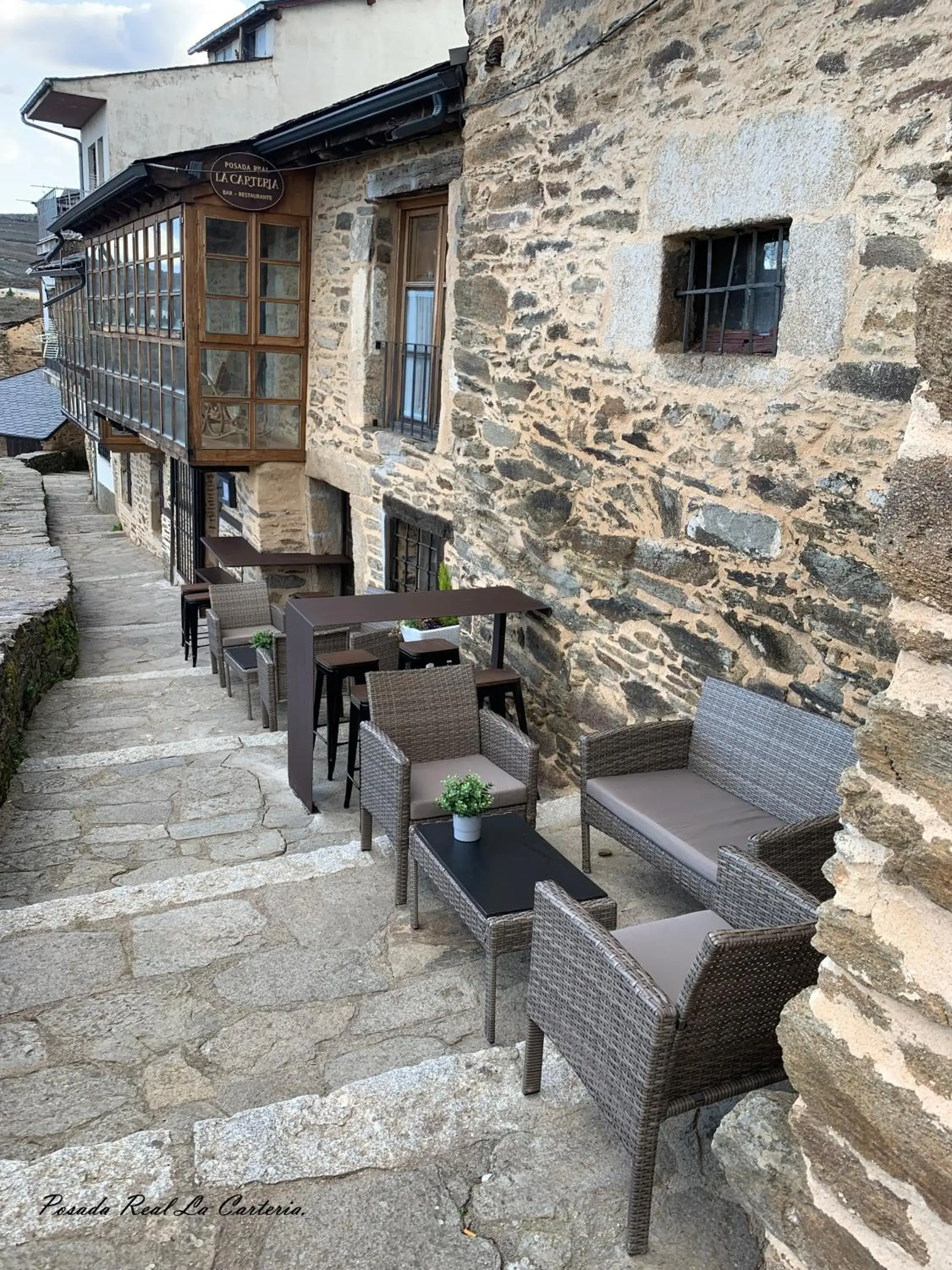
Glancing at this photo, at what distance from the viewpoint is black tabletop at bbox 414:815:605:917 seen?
10.8ft

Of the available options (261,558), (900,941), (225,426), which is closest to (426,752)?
(900,941)

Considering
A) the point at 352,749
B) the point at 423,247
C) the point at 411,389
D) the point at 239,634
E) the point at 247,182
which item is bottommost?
the point at 239,634

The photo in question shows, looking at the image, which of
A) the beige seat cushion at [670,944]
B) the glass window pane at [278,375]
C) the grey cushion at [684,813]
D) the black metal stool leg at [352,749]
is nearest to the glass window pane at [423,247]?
the glass window pane at [278,375]

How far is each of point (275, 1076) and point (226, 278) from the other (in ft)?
25.1

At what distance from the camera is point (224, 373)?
29.8 ft

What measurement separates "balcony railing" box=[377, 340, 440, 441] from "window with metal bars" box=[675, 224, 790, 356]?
3325 millimetres

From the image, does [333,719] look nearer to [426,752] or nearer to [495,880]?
[426,752]

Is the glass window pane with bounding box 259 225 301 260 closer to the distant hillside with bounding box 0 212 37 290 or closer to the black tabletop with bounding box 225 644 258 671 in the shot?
the black tabletop with bounding box 225 644 258 671

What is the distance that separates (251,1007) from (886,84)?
375 centimetres

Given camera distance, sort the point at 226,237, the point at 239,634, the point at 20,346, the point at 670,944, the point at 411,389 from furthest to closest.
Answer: the point at 20,346
the point at 226,237
the point at 239,634
the point at 411,389
the point at 670,944

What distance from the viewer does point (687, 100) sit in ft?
13.5

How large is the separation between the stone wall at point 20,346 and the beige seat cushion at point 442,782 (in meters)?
29.4

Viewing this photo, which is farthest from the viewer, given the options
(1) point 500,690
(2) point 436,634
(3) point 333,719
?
(2) point 436,634

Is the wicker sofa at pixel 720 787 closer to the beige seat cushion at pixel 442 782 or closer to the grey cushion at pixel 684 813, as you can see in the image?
the grey cushion at pixel 684 813
